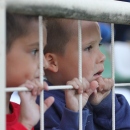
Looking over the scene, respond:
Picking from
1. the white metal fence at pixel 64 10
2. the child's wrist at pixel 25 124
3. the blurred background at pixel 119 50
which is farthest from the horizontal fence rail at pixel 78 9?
the blurred background at pixel 119 50

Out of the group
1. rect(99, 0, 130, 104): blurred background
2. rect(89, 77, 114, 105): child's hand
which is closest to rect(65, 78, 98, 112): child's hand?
rect(89, 77, 114, 105): child's hand

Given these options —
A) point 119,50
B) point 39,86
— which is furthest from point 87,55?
point 119,50

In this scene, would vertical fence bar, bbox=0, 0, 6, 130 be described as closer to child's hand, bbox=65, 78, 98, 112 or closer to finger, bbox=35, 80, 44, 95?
finger, bbox=35, 80, 44, 95

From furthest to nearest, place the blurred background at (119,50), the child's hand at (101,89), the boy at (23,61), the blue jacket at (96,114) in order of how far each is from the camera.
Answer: the blurred background at (119,50), the blue jacket at (96,114), the child's hand at (101,89), the boy at (23,61)

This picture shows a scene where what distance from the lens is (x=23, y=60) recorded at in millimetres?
961

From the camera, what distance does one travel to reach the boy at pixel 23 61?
923 mm

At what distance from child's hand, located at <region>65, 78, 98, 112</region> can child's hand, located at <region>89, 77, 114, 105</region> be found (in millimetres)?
45

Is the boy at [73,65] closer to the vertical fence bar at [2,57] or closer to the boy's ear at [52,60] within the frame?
the boy's ear at [52,60]

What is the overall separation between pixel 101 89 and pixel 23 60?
228 mm

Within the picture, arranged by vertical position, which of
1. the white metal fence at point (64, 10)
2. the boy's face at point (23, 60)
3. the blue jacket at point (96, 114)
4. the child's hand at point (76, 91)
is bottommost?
the blue jacket at point (96, 114)

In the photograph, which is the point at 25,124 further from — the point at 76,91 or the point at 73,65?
the point at 73,65

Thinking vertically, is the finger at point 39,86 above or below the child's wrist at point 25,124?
above

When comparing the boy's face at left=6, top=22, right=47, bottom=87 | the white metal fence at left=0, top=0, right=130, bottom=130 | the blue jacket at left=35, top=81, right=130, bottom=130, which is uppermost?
the white metal fence at left=0, top=0, right=130, bottom=130

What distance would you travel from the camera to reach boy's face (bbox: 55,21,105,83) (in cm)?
114
